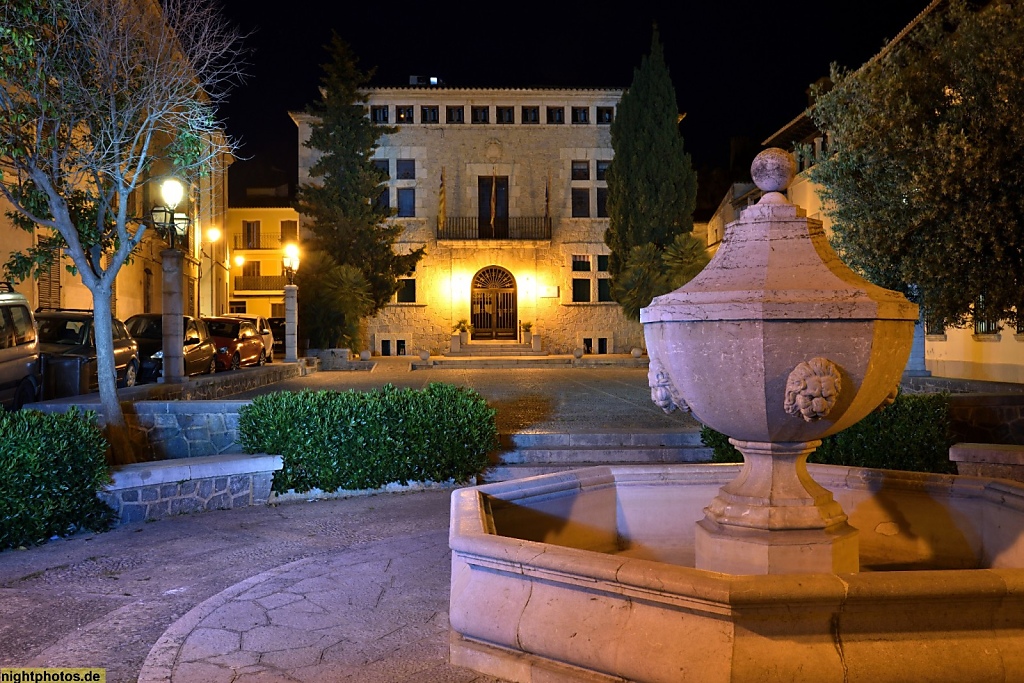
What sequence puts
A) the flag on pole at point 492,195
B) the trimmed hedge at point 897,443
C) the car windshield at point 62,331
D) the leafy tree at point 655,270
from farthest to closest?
the flag on pole at point 492,195 → the leafy tree at point 655,270 → the car windshield at point 62,331 → the trimmed hedge at point 897,443

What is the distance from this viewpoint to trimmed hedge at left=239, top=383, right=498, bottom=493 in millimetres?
9047

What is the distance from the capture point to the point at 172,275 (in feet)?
42.2

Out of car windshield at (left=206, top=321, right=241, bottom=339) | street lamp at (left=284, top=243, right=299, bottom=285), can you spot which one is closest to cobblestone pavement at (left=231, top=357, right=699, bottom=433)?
car windshield at (left=206, top=321, right=241, bottom=339)

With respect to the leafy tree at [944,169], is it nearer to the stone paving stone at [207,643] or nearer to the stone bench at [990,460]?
the stone bench at [990,460]

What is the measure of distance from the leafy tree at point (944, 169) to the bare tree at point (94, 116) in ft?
29.2

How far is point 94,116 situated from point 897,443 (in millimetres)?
9620

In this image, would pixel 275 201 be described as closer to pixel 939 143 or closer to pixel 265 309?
pixel 265 309

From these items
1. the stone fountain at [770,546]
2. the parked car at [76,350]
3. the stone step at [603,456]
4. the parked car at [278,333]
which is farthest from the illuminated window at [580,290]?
the stone fountain at [770,546]

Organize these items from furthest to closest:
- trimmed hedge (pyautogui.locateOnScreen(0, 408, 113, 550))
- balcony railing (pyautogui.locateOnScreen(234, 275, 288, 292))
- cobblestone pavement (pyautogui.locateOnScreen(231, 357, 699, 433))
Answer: balcony railing (pyautogui.locateOnScreen(234, 275, 288, 292)) < cobblestone pavement (pyautogui.locateOnScreen(231, 357, 699, 433)) < trimmed hedge (pyautogui.locateOnScreen(0, 408, 113, 550))

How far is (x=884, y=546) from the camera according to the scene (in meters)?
A: 5.91

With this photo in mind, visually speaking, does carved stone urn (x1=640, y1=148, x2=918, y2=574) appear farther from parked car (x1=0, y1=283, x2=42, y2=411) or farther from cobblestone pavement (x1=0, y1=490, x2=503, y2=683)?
parked car (x1=0, y1=283, x2=42, y2=411)

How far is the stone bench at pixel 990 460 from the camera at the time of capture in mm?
7602

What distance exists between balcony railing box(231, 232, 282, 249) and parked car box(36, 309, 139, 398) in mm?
34868

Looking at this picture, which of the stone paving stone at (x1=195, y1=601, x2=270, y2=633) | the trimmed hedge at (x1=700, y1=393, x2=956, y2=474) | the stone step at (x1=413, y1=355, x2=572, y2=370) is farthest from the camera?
the stone step at (x1=413, y1=355, x2=572, y2=370)
